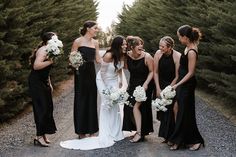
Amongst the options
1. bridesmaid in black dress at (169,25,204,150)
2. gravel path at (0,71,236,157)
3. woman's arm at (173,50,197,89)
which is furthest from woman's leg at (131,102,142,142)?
woman's arm at (173,50,197,89)

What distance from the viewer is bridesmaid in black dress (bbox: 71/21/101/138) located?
10.1 m

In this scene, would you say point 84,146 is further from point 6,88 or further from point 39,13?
point 39,13

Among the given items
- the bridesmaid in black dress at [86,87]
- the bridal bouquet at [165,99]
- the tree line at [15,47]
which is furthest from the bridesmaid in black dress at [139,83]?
the tree line at [15,47]

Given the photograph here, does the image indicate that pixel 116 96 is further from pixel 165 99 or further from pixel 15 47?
pixel 15 47

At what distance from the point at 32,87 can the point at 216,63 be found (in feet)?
22.9

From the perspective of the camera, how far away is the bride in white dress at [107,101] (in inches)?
382

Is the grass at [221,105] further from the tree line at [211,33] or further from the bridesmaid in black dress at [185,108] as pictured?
the bridesmaid in black dress at [185,108]

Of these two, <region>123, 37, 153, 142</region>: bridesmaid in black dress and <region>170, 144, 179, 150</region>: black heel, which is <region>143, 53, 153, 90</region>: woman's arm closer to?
<region>123, 37, 153, 142</region>: bridesmaid in black dress

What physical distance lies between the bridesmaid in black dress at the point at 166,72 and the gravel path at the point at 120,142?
397mm

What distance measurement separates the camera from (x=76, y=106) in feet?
33.8

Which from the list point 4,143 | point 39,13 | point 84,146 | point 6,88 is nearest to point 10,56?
point 6,88

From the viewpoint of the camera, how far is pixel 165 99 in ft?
30.0

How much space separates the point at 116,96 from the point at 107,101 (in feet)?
1.16

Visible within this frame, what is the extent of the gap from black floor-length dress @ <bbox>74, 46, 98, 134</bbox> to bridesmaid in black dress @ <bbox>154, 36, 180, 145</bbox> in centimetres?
141
